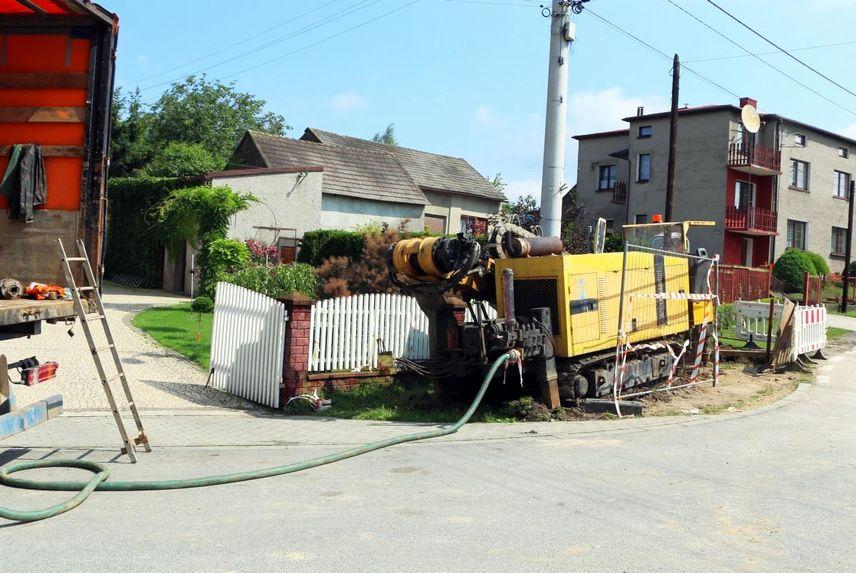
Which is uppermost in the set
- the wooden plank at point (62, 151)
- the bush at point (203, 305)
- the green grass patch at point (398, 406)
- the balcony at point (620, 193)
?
the balcony at point (620, 193)

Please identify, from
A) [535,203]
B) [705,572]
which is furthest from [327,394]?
[535,203]

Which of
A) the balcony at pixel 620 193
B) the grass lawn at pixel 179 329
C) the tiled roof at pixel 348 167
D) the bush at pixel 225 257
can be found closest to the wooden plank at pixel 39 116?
the grass lawn at pixel 179 329

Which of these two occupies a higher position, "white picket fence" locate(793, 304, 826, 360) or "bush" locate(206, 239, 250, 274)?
"bush" locate(206, 239, 250, 274)

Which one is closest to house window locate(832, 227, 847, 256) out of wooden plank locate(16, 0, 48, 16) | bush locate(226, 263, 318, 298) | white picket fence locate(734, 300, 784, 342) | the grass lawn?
white picket fence locate(734, 300, 784, 342)

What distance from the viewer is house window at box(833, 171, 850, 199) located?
45.7m

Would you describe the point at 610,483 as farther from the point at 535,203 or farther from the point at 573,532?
the point at 535,203

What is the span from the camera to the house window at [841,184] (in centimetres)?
4566

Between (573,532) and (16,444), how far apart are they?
18.2 feet

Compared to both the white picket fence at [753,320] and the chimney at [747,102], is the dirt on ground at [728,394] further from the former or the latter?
the chimney at [747,102]

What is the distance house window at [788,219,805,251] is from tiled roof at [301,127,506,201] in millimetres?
16629

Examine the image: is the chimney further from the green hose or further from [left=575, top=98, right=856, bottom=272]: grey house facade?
the green hose

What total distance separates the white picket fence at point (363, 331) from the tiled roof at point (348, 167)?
60.8 feet

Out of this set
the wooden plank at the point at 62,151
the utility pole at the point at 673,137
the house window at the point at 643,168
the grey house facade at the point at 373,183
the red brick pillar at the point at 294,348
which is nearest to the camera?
the wooden plank at the point at 62,151

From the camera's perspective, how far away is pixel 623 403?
1053 cm
